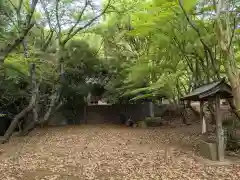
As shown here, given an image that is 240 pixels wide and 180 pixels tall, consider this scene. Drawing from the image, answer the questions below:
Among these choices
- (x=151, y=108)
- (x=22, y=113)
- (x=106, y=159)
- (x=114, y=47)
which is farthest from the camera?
(x=151, y=108)

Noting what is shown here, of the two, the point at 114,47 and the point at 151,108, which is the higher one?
the point at 114,47

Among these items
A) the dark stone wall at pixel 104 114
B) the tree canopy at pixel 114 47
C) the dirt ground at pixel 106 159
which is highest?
the tree canopy at pixel 114 47

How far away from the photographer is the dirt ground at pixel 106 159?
20.0ft

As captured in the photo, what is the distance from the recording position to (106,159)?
25.2ft

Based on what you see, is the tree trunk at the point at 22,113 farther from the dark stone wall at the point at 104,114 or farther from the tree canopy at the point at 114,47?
the dark stone wall at the point at 104,114

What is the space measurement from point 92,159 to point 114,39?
10.4 m

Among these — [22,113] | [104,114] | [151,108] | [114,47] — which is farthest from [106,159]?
[114,47]

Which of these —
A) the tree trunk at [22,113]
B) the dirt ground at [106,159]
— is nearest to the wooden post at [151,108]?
the dirt ground at [106,159]

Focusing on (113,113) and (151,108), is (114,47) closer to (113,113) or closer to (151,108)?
(113,113)

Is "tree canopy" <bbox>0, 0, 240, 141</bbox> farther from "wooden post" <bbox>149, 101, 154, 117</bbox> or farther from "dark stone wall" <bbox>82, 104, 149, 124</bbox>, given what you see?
"wooden post" <bbox>149, 101, 154, 117</bbox>

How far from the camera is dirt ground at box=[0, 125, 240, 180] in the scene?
6094 millimetres

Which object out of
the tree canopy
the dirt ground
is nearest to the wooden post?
the tree canopy

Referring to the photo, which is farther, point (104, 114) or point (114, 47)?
point (104, 114)

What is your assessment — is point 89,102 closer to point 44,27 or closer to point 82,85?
point 82,85
